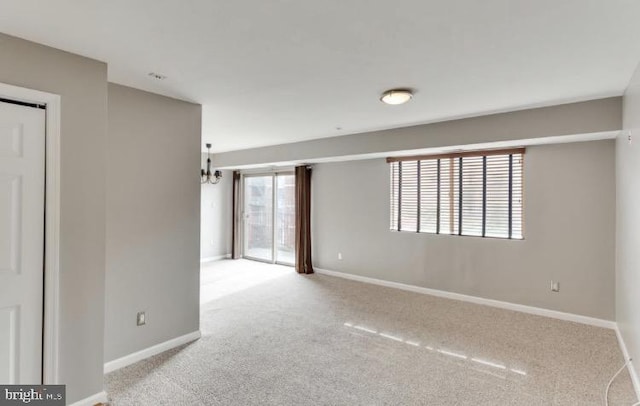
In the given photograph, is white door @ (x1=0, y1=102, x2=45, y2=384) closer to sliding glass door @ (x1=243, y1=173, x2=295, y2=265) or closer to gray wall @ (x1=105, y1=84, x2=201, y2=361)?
gray wall @ (x1=105, y1=84, x2=201, y2=361)

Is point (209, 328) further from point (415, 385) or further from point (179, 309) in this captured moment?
point (415, 385)

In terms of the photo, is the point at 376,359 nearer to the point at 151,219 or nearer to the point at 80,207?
the point at 151,219

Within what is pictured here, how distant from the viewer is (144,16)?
1748 mm

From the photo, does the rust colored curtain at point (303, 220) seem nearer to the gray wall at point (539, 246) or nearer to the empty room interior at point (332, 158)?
the empty room interior at point (332, 158)

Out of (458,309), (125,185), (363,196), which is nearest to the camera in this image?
(125,185)

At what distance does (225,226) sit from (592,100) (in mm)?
7014

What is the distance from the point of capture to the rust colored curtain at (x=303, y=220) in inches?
251

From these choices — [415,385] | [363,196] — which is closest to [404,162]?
[363,196]

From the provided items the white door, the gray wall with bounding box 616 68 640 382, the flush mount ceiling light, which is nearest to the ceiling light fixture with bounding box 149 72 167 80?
the white door

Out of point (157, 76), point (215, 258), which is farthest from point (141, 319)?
point (215, 258)

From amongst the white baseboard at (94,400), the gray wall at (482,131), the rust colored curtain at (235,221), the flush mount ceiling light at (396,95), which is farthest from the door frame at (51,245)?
the rust colored curtain at (235,221)

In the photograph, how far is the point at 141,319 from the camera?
2.98 m

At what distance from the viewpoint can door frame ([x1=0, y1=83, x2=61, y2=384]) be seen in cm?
210

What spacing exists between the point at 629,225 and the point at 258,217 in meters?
6.43
